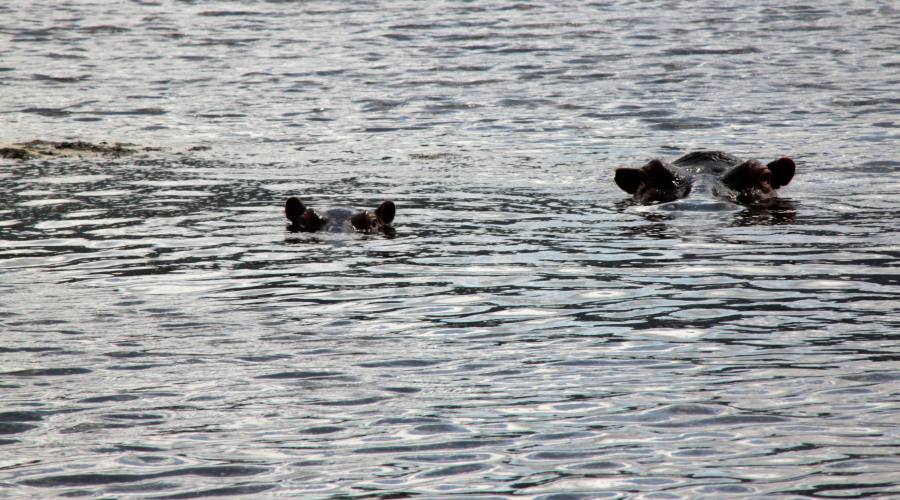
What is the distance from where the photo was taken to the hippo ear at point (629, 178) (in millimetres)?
13945

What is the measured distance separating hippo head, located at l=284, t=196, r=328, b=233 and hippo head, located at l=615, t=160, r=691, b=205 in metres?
3.09

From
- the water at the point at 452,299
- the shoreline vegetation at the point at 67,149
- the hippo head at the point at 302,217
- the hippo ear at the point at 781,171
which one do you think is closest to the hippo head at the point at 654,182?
the water at the point at 452,299

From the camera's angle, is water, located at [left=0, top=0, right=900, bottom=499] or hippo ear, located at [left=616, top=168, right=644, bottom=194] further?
hippo ear, located at [left=616, top=168, right=644, bottom=194]

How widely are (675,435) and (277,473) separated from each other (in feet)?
5.52

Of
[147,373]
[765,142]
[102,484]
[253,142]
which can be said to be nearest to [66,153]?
[253,142]

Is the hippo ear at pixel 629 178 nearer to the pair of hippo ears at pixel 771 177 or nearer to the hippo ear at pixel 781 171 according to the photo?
the pair of hippo ears at pixel 771 177

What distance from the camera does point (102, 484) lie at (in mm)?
5855

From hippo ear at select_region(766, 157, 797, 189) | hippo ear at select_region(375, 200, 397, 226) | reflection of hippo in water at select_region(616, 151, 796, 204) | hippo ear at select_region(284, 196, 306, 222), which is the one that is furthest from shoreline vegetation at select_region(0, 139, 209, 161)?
hippo ear at select_region(766, 157, 797, 189)

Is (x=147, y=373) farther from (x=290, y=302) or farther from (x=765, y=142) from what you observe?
(x=765, y=142)

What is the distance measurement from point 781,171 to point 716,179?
2.19 ft

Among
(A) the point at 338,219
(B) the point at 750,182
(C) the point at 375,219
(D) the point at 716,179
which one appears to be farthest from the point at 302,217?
(B) the point at 750,182

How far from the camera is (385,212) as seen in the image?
40.9 ft

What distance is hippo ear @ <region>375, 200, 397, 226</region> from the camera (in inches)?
488

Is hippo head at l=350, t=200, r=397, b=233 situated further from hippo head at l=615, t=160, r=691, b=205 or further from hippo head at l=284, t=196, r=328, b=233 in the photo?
hippo head at l=615, t=160, r=691, b=205
